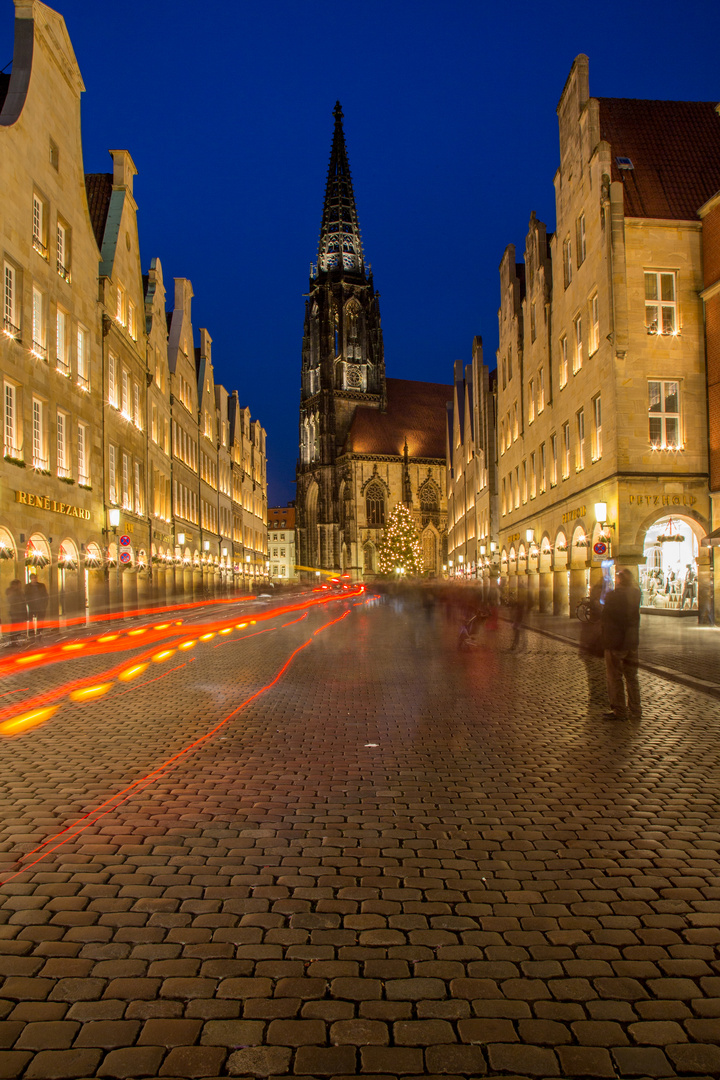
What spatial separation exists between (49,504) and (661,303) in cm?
2036

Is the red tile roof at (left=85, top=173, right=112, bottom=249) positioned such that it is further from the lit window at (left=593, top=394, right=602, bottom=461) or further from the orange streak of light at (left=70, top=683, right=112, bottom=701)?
the orange streak of light at (left=70, top=683, right=112, bottom=701)

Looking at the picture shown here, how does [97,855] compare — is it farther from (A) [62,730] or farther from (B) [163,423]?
(B) [163,423]

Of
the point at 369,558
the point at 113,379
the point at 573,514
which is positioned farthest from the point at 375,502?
the point at 573,514

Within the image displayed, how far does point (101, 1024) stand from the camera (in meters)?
3.22

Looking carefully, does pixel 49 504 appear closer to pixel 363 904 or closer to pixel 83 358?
pixel 83 358

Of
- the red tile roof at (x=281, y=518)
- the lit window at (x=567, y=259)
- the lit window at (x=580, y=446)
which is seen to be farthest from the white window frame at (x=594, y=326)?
the red tile roof at (x=281, y=518)

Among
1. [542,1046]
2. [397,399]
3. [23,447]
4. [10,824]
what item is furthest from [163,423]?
[397,399]

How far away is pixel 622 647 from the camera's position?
33.1 ft

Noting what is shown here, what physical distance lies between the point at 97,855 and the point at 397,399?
388ft

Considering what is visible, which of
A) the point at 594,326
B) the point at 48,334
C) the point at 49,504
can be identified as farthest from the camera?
the point at 594,326

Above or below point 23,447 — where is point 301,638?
below

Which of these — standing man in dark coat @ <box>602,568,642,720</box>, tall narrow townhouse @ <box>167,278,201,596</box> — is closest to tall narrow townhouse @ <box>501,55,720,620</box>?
standing man in dark coat @ <box>602,568,642,720</box>

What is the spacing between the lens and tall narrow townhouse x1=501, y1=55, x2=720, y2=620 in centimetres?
2483

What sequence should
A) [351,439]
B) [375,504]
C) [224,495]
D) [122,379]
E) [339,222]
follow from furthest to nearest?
[339,222], [375,504], [351,439], [224,495], [122,379]
